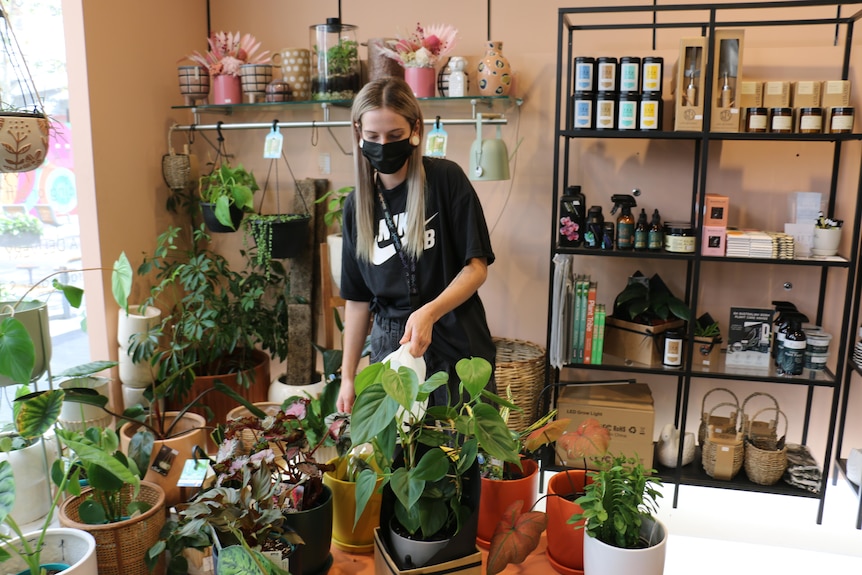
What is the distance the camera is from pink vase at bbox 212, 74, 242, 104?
3369 mm

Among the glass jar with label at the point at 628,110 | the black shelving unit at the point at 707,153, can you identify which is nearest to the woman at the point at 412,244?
the black shelving unit at the point at 707,153

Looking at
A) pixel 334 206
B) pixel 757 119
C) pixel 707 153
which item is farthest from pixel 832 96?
pixel 334 206

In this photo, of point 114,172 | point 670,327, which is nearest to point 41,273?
→ point 114,172

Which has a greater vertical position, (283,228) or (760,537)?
(283,228)

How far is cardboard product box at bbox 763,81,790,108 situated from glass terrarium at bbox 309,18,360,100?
1753 millimetres

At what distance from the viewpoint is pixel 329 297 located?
346cm

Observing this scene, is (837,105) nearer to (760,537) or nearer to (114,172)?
(760,537)

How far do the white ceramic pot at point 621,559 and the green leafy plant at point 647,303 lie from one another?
1881mm

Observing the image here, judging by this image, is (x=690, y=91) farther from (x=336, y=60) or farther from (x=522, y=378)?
(x=336, y=60)

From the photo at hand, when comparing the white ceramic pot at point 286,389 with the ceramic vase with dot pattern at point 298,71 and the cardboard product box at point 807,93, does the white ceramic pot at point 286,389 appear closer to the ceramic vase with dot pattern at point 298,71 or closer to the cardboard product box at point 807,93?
the ceramic vase with dot pattern at point 298,71

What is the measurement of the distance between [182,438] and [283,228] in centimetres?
108

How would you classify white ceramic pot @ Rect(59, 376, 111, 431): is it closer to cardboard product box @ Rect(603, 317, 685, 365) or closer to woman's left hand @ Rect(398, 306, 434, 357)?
woman's left hand @ Rect(398, 306, 434, 357)

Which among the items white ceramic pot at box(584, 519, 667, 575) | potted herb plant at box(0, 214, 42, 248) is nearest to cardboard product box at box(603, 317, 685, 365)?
white ceramic pot at box(584, 519, 667, 575)

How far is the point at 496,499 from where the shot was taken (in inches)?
54.5
